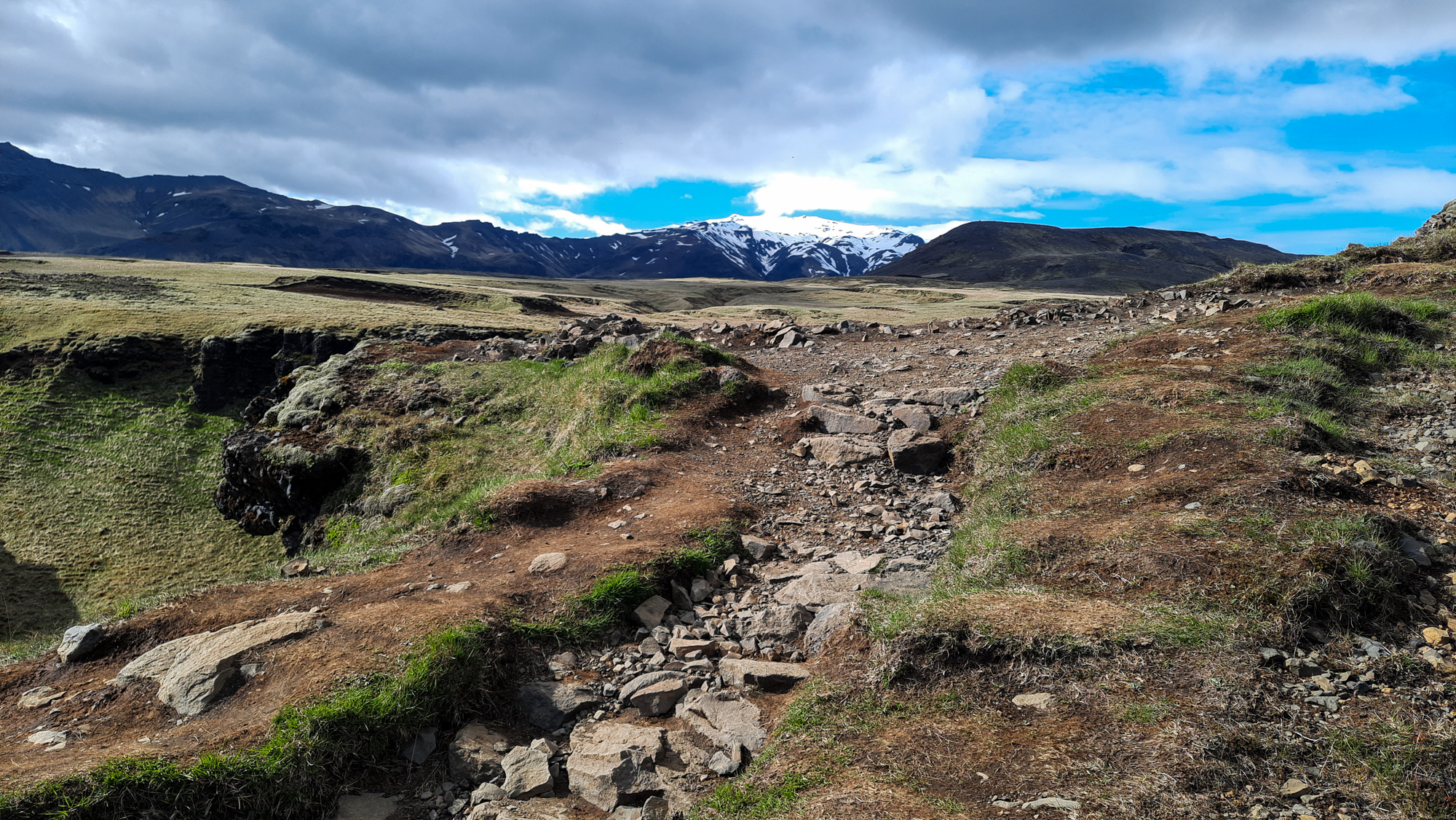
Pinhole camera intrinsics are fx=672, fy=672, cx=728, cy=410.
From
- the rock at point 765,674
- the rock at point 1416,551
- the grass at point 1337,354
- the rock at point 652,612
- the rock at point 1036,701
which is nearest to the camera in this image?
the rock at point 1036,701

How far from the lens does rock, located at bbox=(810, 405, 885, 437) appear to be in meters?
12.4

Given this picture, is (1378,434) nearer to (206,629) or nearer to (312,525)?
(206,629)

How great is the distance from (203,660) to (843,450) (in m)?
8.93

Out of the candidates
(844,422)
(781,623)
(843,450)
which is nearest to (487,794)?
(781,623)

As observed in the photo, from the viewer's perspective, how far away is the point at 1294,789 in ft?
12.1

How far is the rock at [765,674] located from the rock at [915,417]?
6.73 metres

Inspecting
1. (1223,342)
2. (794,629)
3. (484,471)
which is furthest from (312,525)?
(1223,342)

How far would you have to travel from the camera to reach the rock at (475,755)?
17.9 feet

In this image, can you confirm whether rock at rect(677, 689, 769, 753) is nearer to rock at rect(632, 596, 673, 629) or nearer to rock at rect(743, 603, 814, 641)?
rock at rect(743, 603, 814, 641)

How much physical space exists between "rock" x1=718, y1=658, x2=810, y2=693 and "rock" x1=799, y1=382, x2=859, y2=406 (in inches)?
336

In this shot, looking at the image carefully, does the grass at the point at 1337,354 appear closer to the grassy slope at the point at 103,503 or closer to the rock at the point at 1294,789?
the rock at the point at 1294,789

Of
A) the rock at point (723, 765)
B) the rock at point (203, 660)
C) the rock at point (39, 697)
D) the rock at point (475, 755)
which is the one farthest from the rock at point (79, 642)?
the rock at point (723, 765)

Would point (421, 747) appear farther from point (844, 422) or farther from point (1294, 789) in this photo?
point (844, 422)

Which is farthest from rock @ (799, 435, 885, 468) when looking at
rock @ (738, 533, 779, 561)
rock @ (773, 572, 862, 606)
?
rock @ (773, 572, 862, 606)
